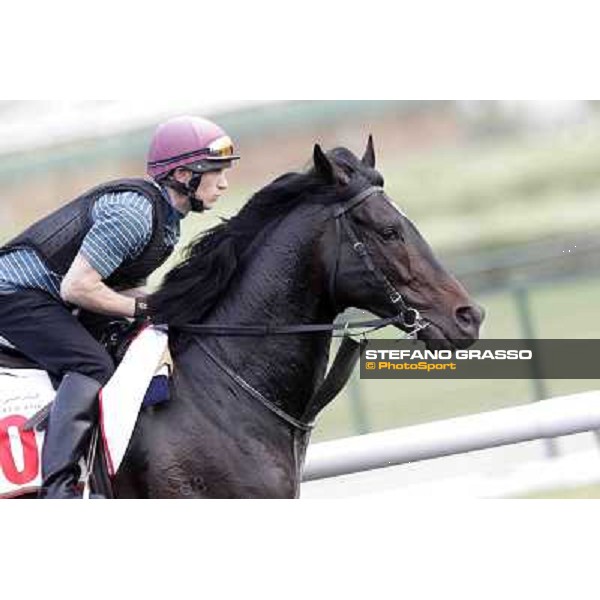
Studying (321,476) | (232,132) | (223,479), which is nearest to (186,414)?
(223,479)

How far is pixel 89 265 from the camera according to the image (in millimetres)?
3537

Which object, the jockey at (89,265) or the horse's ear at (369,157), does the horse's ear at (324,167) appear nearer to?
the horse's ear at (369,157)

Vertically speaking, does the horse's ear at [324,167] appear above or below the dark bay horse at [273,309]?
above

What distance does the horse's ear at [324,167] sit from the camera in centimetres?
368

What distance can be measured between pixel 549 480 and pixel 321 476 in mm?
851

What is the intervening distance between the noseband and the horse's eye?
6 centimetres

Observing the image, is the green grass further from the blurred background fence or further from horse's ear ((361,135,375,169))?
horse's ear ((361,135,375,169))

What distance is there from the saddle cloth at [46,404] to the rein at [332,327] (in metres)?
0.21

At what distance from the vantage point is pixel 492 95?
453 cm

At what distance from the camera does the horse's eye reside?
3.64 meters

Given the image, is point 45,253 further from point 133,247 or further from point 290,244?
point 290,244

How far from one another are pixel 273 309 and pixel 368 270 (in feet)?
0.94

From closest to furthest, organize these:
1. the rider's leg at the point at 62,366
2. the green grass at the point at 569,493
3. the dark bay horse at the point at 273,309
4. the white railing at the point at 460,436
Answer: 1. the rider's leg at the point at 62,366
2. the dark bay horse at the point at 273,309
3. the white railing at the point at 460,436
4. the green grass at the point at 569,493

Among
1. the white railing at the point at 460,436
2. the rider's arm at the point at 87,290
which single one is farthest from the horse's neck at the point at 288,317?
the white railing at the point at 460,436
